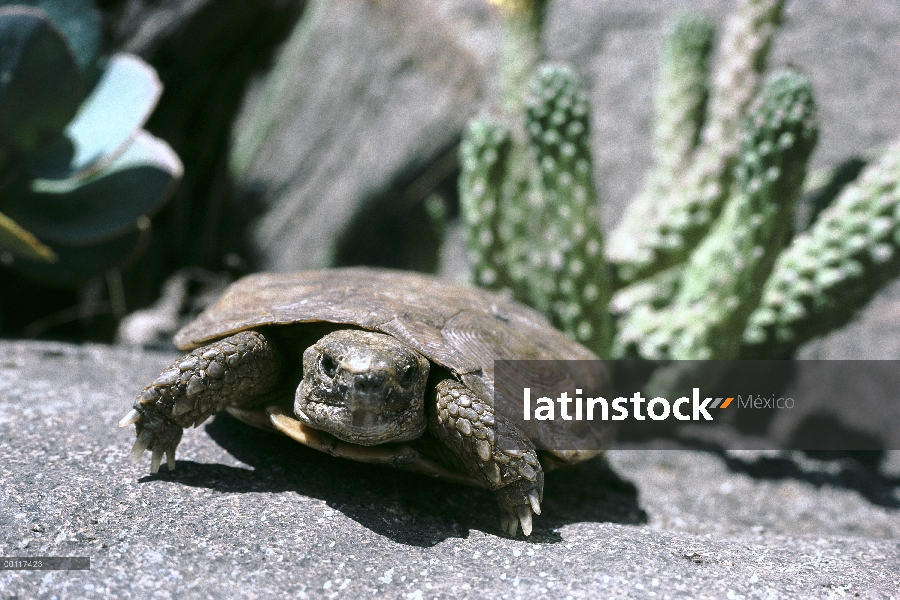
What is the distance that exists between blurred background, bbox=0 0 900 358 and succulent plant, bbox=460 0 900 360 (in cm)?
36

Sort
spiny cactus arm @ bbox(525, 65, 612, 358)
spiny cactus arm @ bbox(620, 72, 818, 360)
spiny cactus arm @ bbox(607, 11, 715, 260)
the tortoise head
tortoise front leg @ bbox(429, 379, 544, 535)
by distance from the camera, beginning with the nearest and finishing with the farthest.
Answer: the tortoise head
tortoise front leg @ bbox(429, 379, 544, 535)
spiny cactus arm @ bbox(620, 72, 818, 360)
spiny cactus arm @ bbox(525, 65, 612, 358)
spiny cactus arm @ bbox(607, 11, 715, 260)

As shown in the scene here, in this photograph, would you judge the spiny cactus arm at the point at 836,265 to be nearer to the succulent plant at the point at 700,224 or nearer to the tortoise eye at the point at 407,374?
the succulent plant at the point at 700,224

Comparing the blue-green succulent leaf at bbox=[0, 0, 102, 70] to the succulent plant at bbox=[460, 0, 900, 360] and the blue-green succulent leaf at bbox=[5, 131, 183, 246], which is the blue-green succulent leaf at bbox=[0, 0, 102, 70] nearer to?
the blue-green succulent leaf at bbox=[5, 131, 183, 246]

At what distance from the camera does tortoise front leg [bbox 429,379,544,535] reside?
165cm

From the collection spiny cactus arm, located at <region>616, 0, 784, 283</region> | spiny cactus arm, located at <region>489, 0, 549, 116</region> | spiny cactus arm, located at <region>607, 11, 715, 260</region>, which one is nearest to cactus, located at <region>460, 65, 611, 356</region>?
spiny cactus arm, located at <region>616, 0, 784, 283</region>

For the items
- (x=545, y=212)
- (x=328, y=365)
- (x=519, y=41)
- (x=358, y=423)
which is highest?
(x=519, y=41)

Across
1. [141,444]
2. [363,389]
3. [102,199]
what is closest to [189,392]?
[141,444]

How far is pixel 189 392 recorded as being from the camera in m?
1.68

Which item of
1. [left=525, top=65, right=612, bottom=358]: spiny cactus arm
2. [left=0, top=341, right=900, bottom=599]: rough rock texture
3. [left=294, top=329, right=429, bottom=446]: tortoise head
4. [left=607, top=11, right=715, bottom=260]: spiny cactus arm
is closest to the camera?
[left=0, top=341, right=900, bottom=599]: rough rock texture

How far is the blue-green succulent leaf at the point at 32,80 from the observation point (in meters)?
2.42

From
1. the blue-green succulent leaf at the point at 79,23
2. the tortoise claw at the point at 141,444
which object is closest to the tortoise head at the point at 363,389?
the tortoise claw at the point at 141,444

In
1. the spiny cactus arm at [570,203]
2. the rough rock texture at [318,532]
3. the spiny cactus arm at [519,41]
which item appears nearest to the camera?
the rough rock texture at [318,532]

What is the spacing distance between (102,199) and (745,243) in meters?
2.57

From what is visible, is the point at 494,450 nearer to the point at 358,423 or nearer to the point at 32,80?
the point at 358,423
